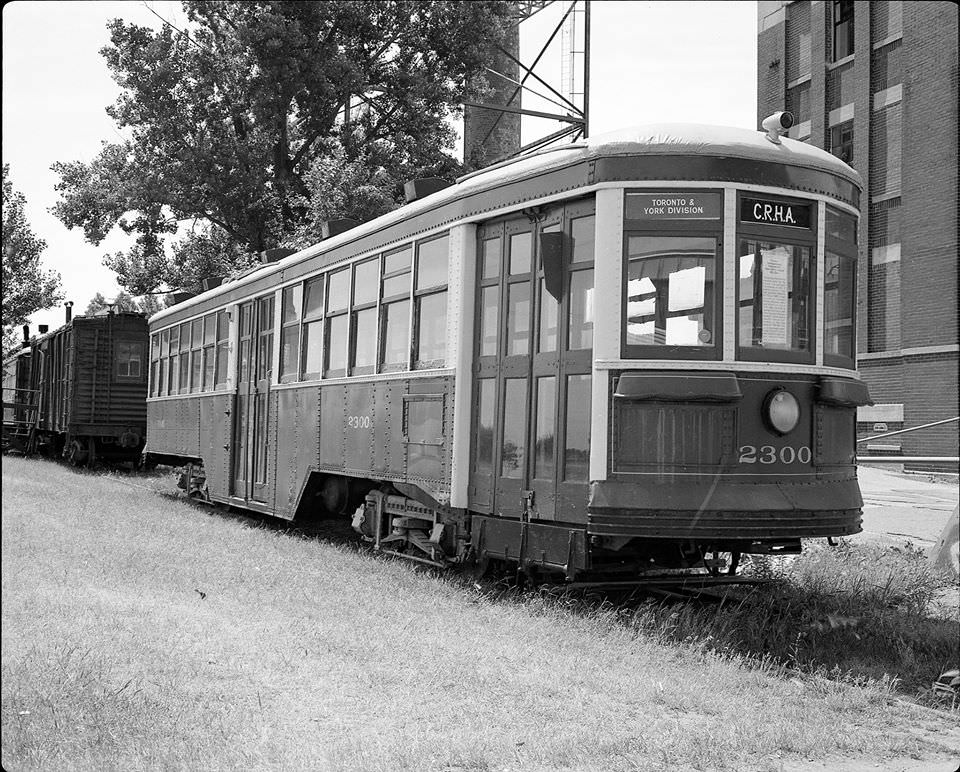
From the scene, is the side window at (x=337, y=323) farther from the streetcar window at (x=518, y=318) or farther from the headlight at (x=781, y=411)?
the headlight at (x=781, y=411)

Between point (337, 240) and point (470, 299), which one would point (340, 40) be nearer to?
point (337, 240)

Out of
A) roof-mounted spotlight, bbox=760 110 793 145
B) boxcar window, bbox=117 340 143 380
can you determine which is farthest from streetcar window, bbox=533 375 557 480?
boxcar window, bbox=117 340 143 380

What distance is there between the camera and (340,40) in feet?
72.7

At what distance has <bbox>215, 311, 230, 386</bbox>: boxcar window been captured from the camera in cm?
1409

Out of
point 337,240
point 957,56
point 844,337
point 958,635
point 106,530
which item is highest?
point 957,56

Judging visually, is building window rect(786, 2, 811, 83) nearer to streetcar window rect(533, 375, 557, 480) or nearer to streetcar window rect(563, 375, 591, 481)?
streetcar window rect(533, 375, 557, 480)

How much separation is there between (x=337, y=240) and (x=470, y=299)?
9.35ft

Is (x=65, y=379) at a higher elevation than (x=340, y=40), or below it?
below

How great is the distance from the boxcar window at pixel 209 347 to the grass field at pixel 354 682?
7.29m

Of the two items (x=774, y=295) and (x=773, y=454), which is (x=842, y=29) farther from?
(x=773, y=454)

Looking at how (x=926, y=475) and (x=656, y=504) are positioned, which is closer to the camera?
(x=656, y=504)

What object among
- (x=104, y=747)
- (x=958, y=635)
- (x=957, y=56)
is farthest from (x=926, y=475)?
(x=104, y=747)

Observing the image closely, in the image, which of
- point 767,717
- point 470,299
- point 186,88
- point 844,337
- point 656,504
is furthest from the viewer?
point 186,88

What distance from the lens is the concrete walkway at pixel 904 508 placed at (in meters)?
11.6
